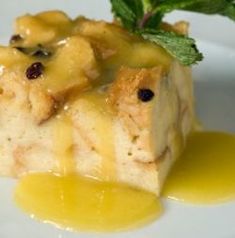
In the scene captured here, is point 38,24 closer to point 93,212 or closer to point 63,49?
point 63,49

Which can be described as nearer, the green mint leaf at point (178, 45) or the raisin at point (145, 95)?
the raisin at point (145, 95)

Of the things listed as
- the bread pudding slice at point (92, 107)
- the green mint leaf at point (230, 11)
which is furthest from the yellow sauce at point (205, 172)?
the green mint leaf at point (230, 11)

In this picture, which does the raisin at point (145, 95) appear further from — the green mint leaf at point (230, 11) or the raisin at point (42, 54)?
the green mint leaf at point (230, 11)

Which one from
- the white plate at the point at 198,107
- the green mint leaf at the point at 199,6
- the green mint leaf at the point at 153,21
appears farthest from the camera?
the green mint leaf at the point at 153,21

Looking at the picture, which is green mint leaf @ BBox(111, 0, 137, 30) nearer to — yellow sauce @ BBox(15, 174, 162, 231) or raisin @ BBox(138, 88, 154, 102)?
raisin @ BBox(138, 88, 154, 102)

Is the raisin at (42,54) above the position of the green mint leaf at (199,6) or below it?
below

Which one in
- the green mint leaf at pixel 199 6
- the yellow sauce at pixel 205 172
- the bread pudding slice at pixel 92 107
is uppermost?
the green mint leaf at pixel 199 6
